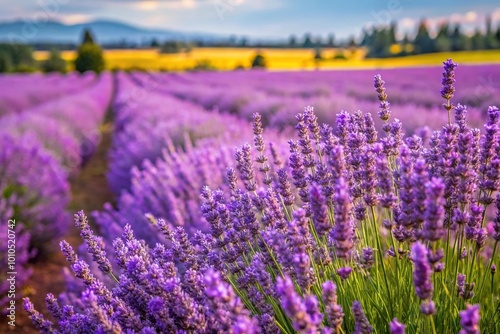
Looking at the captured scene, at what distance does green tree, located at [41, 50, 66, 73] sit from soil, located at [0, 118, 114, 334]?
168 feet

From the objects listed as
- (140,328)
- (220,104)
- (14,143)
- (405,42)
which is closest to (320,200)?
(140,328)

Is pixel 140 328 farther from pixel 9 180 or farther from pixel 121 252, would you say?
pixel 9 180

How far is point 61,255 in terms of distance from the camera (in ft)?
17.7

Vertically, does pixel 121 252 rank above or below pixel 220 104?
above

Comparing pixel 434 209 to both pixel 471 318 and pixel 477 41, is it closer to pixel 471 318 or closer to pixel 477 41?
pixel 471 318

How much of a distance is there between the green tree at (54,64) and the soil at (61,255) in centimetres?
5121

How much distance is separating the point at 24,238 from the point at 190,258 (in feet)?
10.4

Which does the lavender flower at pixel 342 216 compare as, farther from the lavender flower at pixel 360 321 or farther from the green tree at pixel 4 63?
Result: the green tree at pixel 4 63

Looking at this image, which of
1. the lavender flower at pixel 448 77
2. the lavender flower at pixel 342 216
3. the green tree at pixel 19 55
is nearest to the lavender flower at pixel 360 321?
the lavender flower at pixel 342 216

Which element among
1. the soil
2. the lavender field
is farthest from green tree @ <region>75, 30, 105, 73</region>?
the lavender field

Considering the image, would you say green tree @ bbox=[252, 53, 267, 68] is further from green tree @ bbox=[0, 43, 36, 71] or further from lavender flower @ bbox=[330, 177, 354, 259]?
lavender flower @ bbox=[330, 177, 354, 259]

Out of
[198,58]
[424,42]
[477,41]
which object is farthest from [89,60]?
[477,41]

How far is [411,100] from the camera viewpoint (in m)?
9.37

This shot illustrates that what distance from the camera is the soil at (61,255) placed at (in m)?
Answer: 3.89
